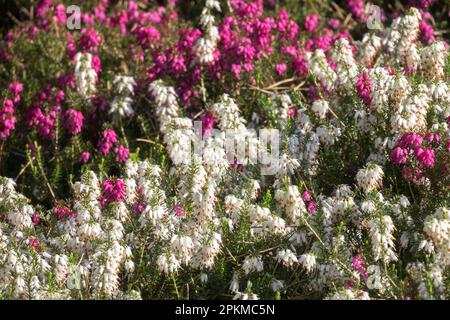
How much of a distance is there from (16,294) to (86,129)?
3.11 metres

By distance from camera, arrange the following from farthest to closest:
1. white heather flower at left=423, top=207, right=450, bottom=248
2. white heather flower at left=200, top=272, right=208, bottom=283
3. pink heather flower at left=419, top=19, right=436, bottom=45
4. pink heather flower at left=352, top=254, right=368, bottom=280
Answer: pink heather flower at left=419, top=19, right=436, bottom=45 → white heather flower at left=200, top=272, right=208, bottom=283 → pink heather flower at left=352, top=254, right=368, bottom=280 → white heather flower at left=423, top=207, right=450, bottom=248

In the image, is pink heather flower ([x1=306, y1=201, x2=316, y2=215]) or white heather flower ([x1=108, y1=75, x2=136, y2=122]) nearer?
pink heather flower ([x1=306, y1=201, x2=316, y2=215])

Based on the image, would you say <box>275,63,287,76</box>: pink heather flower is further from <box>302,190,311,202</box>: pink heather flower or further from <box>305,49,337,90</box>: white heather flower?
<box>302,190,311,202</box>: pink heather flower

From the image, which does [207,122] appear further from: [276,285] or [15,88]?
[276,285]

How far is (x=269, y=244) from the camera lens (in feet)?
17.2

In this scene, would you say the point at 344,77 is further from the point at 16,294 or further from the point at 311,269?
the point at 16,294

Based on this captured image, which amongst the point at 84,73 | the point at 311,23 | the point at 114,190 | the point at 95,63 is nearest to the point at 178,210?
the point at 114,190

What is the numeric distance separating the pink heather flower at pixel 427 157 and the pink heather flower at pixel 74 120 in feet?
10.5

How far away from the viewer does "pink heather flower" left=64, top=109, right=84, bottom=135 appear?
7.23 meters

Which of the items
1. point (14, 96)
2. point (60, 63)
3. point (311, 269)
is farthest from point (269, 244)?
point (60, 63)

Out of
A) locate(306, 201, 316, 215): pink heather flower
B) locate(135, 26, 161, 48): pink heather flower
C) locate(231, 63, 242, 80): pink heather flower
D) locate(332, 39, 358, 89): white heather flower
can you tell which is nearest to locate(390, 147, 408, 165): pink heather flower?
locate(306, 201, 316, 215): pink heather flower

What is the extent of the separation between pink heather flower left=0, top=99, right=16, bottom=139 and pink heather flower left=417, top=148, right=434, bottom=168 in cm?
367

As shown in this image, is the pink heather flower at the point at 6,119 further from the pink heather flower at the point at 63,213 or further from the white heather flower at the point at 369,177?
the white heather flower at the point at 369,177

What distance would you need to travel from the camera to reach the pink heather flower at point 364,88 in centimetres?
604
